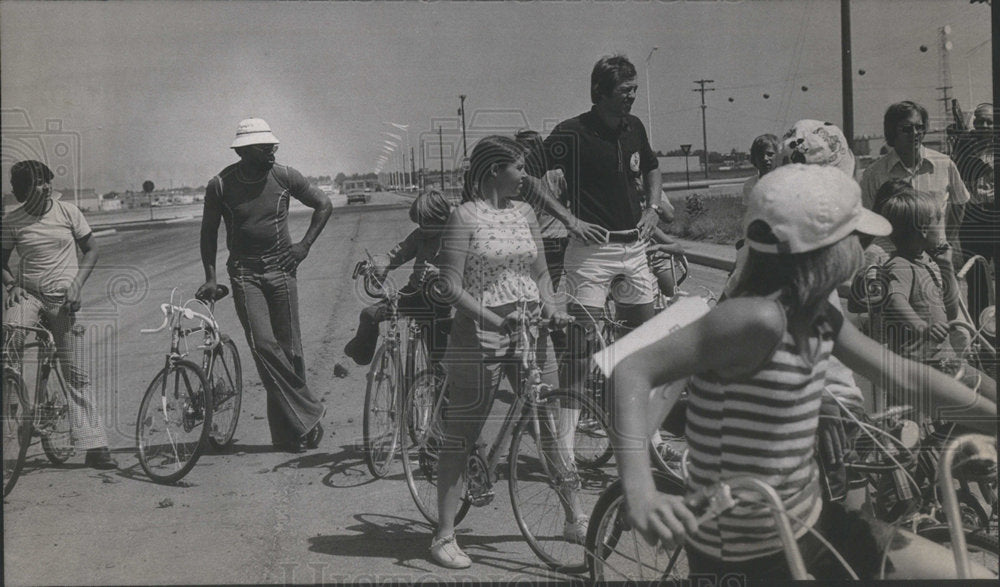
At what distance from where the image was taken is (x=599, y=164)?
5.40m

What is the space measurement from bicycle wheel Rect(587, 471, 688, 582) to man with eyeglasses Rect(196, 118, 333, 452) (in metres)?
3.27

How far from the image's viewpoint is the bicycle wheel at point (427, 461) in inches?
190

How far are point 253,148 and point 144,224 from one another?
7.65 ft

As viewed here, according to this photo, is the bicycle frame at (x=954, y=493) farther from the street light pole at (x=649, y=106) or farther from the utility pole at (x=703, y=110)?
the street light pole at (x=649, y=106)

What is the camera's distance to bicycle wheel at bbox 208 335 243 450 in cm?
624

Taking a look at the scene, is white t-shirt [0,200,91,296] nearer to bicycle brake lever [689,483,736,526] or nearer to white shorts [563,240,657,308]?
white shorts [563,240,657,308]

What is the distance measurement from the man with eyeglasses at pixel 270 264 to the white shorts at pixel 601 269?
1.78 m

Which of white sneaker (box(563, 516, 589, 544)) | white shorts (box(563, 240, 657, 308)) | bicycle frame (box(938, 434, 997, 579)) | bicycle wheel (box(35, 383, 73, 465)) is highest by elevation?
white shorts (box(563, 240, 657, 308))

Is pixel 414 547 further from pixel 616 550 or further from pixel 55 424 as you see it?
pixel 55 424

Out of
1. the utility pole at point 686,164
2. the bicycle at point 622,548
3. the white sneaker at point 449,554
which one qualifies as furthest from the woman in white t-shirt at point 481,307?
the utility pole at point 686,164

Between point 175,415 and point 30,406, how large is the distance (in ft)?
2.59

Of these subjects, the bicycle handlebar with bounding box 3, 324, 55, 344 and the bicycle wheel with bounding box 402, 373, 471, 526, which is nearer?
the bicycle wheel with bounding box 402, 373, 471, 526

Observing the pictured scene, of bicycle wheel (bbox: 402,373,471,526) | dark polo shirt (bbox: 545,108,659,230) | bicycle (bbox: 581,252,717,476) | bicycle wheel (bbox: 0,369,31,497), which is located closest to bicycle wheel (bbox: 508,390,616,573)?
bicycle (bbox: 581,252,717,476)

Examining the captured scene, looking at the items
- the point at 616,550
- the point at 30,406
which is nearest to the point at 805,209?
the point at 616,550
